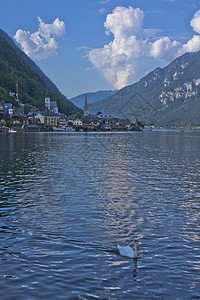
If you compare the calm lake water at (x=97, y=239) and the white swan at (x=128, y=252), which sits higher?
the white swan at (x=128, y=252)

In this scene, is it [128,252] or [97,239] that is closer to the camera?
[128,252]

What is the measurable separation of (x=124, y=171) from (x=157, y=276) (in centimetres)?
3093

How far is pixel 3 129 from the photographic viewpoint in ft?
641

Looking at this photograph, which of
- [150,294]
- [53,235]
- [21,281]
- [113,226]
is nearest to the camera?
[150,294]

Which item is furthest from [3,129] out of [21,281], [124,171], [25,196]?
[21,281]

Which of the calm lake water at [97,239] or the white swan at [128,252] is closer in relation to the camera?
the calm lake water at [97,239]

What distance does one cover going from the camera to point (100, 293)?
39.2 ft

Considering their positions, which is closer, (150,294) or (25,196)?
(150,294)

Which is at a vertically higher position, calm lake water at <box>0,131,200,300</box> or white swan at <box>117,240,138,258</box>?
white swan at <box>117,240,138,258</box>

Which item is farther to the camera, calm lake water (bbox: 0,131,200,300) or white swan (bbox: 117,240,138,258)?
white swan (bbox: 117,240,138,258)

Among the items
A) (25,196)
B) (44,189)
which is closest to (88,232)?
(25,196)

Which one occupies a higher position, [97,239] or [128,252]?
[128,252]

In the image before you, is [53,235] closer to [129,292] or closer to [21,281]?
[21,281]

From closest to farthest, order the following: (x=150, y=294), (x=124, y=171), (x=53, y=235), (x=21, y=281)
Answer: (x=150, y=294), (x=21, y=281), (x=53, y=235), (x=124, y=171)
